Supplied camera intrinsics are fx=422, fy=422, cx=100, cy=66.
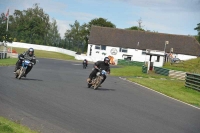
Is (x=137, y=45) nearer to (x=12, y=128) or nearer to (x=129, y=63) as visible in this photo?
(x=129, y=63)

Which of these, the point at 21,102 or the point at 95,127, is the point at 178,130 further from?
the point at 21,102

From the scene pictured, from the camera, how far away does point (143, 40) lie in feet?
340

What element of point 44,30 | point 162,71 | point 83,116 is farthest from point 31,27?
point 83,116

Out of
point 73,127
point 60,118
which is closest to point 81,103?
point 60,118

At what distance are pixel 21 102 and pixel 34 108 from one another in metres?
1.07

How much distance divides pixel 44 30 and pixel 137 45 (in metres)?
26.0

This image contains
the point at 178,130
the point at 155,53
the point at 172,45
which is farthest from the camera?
the point at 172,45

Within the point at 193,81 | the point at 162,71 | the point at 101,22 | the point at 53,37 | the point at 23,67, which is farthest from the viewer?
the point at 101,22

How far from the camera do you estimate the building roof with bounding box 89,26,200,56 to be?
101 meters

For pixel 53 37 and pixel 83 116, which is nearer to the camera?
pixel 83 116

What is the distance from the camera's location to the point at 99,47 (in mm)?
102000

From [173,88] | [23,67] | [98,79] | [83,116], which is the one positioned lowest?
[173,88]

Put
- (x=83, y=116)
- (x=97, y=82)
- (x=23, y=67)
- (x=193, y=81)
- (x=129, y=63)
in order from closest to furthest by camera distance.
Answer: (x=83, y=116)
(x=97, y=82)
(x=23, y=67)
(x=193, y=81)
(x=129, y=63)

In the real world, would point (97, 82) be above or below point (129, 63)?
above
